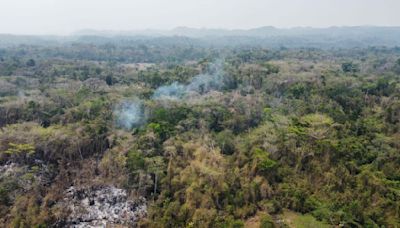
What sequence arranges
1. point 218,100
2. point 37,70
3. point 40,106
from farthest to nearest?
point 37,70 < point 218,100 < point 40,106

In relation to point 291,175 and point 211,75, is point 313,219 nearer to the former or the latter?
point 291,175

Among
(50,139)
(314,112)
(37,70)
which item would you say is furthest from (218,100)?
(37,70)

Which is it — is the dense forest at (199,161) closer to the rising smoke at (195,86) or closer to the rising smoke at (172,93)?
the rising smoke at (172,93)

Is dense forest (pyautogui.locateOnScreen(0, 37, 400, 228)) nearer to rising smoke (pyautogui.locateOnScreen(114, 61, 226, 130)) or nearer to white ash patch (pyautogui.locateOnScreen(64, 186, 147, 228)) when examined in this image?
white ash patch (pyautogui.locateOnScreen(64, 186, 147, 228))

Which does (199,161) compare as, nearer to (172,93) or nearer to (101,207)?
(101,207)

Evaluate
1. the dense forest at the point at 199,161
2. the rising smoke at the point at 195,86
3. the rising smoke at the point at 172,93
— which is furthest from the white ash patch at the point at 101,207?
the rising smoke at the point at 195,86

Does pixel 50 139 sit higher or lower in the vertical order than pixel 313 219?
higher

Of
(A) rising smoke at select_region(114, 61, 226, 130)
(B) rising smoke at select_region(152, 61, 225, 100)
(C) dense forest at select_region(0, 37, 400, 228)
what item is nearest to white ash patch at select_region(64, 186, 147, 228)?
(C) dense forest at select_region(0, 37, 400, 228)
